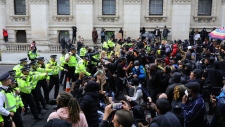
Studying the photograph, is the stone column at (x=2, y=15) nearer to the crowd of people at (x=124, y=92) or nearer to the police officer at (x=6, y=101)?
the crowd of people at (x=124, y=92)

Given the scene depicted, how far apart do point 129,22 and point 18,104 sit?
21.6 m

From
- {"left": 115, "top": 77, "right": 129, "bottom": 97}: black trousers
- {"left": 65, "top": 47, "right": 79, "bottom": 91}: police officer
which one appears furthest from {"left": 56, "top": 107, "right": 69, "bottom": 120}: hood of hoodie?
{"left": 65, "top": 47, "right": 79, "bottom": 91}: police officer

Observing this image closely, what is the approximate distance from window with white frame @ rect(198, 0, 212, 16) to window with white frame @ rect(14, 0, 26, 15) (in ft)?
59.4

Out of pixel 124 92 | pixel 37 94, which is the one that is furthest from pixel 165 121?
pixel 124 92

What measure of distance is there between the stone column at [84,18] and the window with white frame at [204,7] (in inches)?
428

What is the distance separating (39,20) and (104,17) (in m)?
6.55

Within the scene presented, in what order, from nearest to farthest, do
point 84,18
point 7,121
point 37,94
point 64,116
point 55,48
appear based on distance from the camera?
1. point 64,116
2. point 7,121
3. point 37,94
4. point 55,48
5. point 84,18

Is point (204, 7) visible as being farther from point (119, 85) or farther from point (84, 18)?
point (119, 85)

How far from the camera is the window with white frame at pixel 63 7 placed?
96.2ft

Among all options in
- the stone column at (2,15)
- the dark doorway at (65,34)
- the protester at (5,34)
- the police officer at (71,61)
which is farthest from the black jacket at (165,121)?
the stone column at (2,15)

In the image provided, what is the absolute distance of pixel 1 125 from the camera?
670 centimetres

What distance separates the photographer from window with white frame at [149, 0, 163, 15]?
1139 inches

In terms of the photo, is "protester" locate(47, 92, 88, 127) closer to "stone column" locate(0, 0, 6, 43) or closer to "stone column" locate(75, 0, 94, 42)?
"stone column" locate(75, 0, 94, 42)

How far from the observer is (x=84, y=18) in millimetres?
28391
